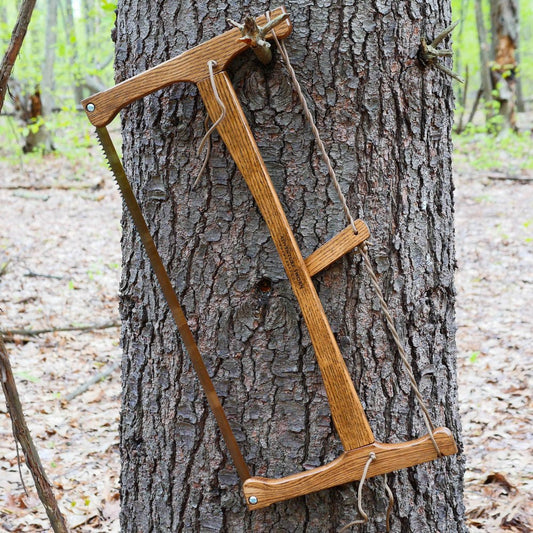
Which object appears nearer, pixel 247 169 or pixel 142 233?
pixel 247 169

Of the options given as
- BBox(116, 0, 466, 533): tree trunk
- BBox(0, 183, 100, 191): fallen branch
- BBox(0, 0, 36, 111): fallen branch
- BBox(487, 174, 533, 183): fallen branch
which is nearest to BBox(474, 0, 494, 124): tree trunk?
BBox(487, 174, 533, 183): fallen branch

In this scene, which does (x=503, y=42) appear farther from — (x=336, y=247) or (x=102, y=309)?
(x=336, y=247)

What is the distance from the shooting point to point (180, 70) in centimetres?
168

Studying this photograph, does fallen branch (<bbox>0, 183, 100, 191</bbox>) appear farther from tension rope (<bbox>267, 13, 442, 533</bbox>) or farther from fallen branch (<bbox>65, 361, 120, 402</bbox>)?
tension rope (<bbox>267, 13, 442, 533</bbox>)

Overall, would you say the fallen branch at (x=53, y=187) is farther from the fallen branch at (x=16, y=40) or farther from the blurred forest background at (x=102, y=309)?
the fallen branch at (x=16, y=40)

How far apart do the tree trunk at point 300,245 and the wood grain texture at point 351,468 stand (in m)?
0.09

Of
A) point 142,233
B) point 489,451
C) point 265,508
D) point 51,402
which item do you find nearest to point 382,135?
point 142,233

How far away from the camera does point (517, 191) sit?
10.9 meters

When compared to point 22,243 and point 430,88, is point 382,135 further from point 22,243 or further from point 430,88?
point 22,243

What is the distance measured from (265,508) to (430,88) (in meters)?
1.46

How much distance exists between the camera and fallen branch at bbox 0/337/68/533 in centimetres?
187

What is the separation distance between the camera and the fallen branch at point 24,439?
6.13 feet

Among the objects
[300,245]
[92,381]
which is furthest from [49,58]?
[300,245]

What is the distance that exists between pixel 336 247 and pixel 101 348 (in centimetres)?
436
